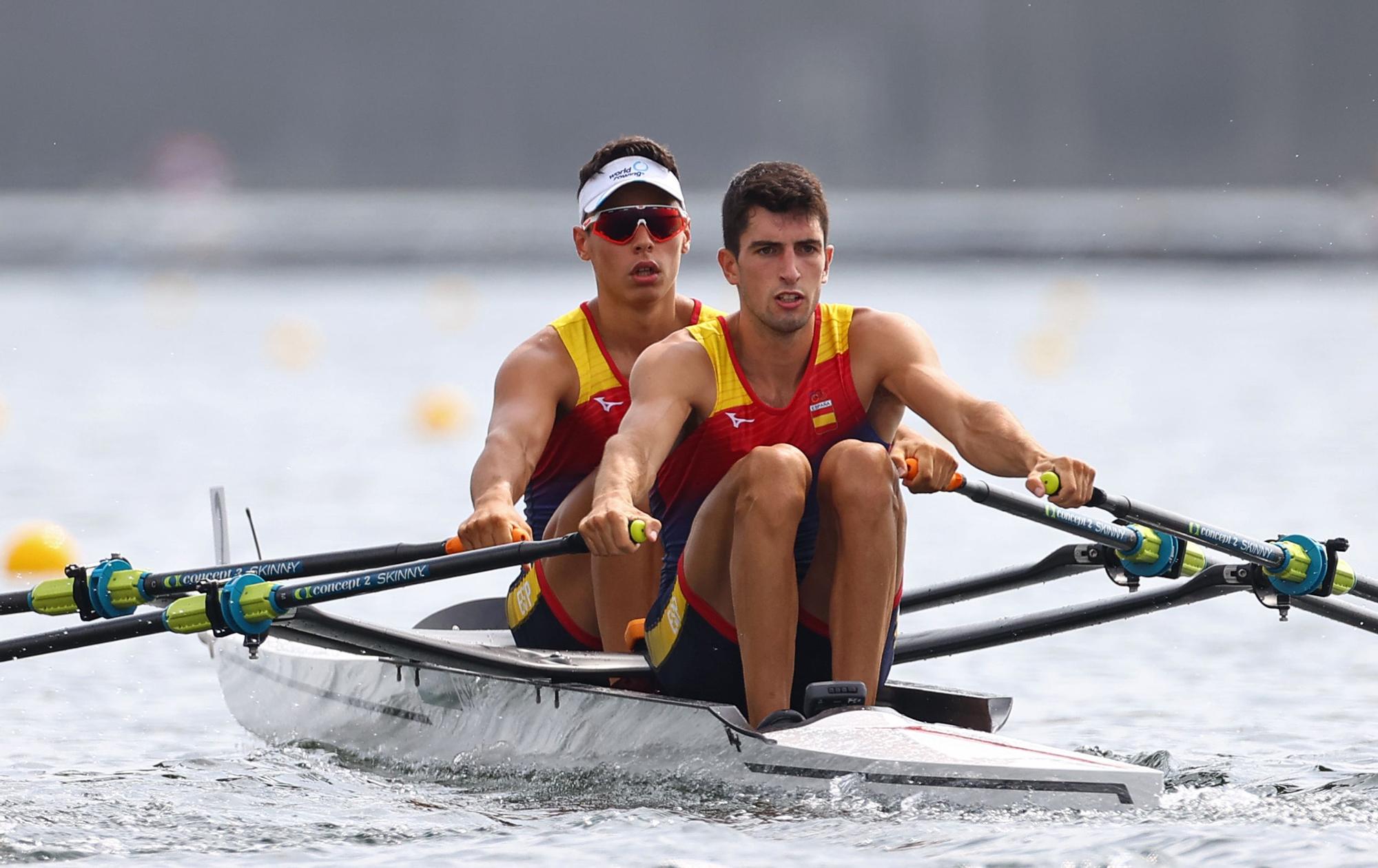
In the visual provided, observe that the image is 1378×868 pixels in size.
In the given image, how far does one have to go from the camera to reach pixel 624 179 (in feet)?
19.7

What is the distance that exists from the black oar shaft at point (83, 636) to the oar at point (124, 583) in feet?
0.27

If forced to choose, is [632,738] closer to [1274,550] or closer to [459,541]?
[459,541]

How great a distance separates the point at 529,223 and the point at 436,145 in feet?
44.3

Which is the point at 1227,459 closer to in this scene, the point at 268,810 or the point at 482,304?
the point at 268,810

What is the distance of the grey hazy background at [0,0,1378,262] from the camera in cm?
4881

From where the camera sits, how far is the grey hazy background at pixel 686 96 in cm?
4881

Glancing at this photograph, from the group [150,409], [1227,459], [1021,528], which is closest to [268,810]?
[1021,528]

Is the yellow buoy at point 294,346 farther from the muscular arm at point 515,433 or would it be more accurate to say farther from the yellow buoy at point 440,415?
the muscular arm at point 515,433

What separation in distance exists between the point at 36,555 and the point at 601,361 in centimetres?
557

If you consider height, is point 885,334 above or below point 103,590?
above

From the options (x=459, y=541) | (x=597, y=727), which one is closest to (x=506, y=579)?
(x=459, y=541)

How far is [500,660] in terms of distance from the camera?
5.73 m

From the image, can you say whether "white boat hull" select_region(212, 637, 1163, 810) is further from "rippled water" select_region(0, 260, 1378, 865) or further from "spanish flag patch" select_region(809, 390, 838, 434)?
"spanish flag patch" select_region(809, 390, 838, 434)

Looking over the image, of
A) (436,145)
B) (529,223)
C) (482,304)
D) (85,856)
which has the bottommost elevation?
(85,856)
